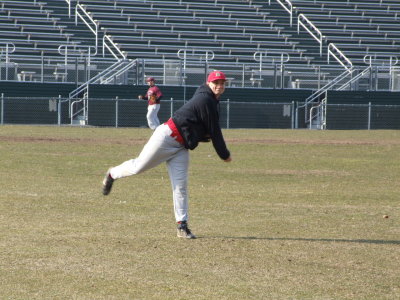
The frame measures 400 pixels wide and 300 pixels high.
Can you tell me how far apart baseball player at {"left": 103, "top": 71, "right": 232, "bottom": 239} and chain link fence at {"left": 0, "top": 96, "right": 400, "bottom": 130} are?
27.1m

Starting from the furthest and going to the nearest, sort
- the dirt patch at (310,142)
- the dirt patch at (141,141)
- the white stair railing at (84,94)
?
1. the white stair railing at (84,94)
2. the dirt patch at (310,142)
3. the dirt patch at (141,141)

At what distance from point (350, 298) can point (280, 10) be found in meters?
45.3

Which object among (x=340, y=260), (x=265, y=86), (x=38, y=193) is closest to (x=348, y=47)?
(x=265, y=86)

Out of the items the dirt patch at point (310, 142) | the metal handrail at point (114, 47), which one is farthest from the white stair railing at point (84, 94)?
the dirt patch at point (310, 142)

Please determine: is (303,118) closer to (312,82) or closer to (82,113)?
(312,82)

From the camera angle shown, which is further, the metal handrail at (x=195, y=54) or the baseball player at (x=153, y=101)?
the metal handrail at (x=195, y=54)

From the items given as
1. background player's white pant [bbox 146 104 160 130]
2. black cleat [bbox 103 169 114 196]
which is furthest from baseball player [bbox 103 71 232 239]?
background player's white pant [bbox 146 104 160 130]

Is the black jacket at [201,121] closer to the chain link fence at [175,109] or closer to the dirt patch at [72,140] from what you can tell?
the dirt patch at [72,140]

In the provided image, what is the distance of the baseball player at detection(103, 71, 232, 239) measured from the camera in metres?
8.95

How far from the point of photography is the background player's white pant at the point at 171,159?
912cm

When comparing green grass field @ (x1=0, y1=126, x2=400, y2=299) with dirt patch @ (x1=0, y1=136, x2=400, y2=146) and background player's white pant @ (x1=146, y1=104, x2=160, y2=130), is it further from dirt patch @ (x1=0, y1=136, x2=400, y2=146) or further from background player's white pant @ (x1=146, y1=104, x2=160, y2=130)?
background player's white pant @ (x1=146, y1=104, x2=160, y2=130)

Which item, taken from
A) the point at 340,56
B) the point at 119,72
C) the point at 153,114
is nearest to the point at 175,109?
the point at 119,72

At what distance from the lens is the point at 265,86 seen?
40781 mm

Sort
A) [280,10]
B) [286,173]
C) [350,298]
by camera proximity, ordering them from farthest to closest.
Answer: [280,10]
[286,173]
[350,298]
